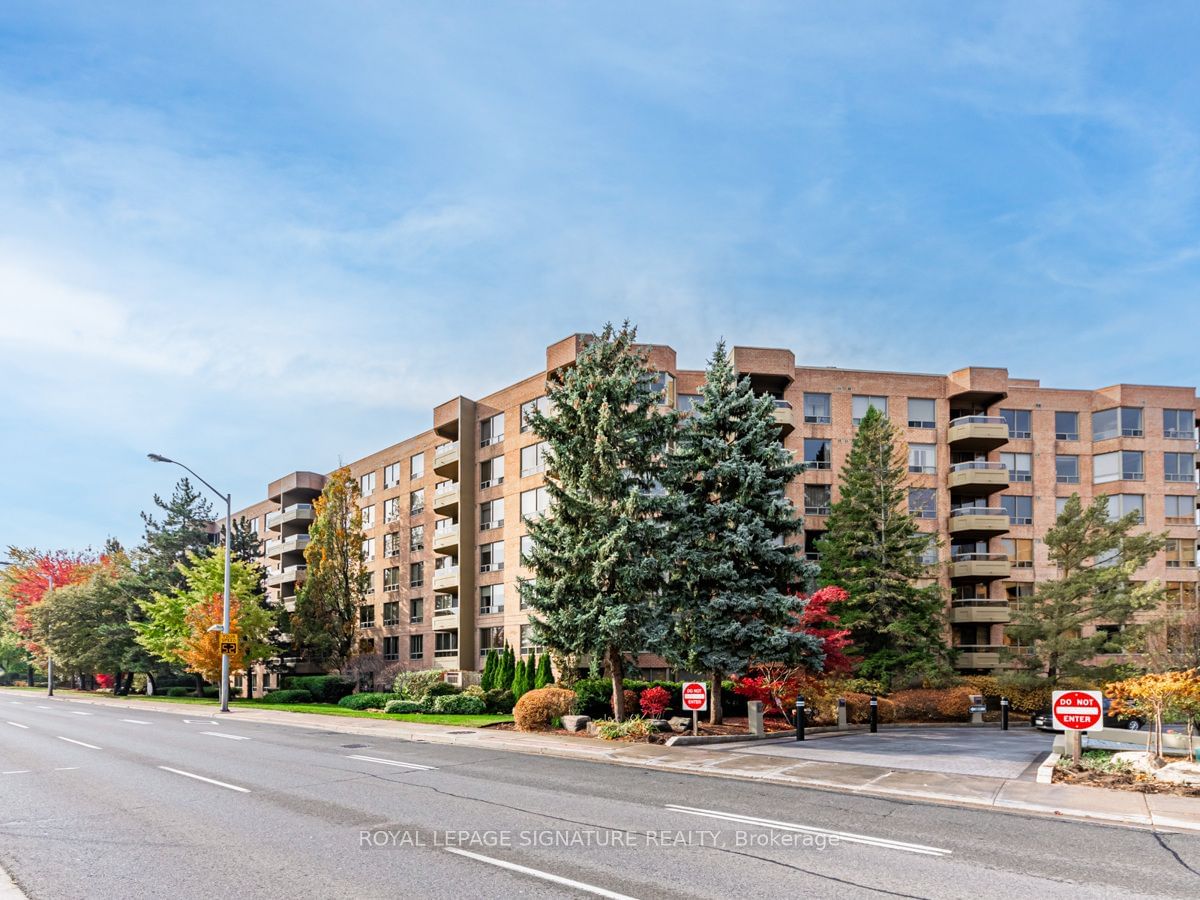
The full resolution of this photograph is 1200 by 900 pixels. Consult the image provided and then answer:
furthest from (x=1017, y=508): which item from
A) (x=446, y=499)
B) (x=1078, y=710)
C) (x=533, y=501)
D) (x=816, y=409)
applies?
(x=1078, y=710)

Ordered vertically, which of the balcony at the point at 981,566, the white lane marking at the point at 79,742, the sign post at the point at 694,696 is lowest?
the white lane marking at the point at 79,742

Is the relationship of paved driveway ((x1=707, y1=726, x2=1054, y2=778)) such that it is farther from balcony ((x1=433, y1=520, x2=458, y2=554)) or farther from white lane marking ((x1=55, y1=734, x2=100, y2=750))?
balcony ((x1=433, y1=520, x2=458, y2=554))

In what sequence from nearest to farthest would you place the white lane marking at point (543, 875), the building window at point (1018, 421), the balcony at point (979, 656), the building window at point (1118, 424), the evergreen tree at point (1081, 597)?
the white lane marking at point (543, 875) < the evergreen tree at point (1081, 597) < the balcony at point (979, 656) < the building window at point (1118, 424) < the building window at point (1018, 421)

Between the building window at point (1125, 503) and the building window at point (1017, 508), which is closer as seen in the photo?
the building window at point (1125, 503)

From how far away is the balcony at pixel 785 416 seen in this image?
4500cm

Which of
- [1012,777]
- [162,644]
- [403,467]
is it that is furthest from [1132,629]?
[162,644]

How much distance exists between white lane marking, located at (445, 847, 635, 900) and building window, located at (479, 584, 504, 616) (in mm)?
37978

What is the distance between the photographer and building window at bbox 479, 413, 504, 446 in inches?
1975

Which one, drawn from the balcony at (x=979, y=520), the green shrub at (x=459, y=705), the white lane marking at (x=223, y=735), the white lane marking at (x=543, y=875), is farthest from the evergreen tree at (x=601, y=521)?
the balcony at (x=979, y=520)

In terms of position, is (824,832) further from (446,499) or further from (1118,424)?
(1118,424)

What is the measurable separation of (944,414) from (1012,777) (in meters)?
35.2

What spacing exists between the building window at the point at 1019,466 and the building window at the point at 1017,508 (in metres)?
1.04

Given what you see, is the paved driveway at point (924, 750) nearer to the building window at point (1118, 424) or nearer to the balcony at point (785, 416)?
the balcony at point (785, 416)

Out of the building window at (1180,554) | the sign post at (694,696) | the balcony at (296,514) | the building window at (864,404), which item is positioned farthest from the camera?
the balcony at (296,514)
